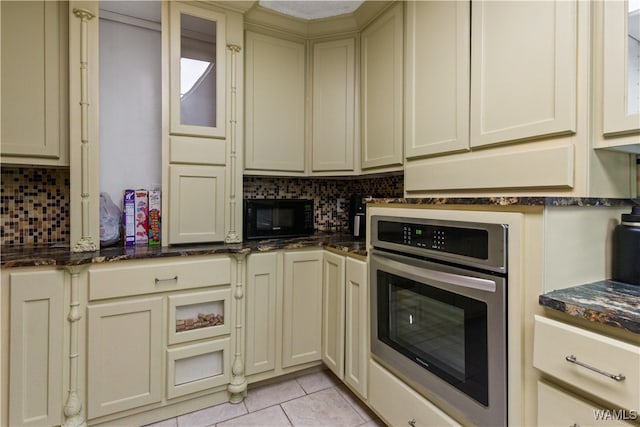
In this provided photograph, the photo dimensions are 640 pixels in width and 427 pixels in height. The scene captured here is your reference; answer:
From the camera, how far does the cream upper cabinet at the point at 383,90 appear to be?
1.76m

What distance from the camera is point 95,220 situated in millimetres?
1608

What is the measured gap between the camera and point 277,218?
2102 mm

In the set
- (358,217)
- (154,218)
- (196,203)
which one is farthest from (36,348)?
(358,217)

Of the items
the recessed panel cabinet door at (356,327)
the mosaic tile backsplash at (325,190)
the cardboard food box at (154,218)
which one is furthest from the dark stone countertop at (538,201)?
the cardboard food box at (154,218)

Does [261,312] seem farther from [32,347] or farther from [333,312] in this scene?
[32,347]

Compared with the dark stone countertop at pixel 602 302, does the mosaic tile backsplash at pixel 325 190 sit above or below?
above

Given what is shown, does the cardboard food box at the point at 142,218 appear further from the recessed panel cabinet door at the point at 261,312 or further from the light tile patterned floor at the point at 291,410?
the light tile patterned floor at the point at 291,410

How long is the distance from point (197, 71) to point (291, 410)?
2018 mm

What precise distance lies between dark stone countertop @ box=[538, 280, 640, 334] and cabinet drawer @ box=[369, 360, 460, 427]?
608 mm

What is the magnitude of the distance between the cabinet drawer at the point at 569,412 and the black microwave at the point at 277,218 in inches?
61.0

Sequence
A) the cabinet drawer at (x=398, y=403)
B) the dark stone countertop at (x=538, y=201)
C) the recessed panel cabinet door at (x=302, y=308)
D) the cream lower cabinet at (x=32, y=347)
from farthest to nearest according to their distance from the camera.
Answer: the recessed panel cabinet door at (x=302, y=308), the cream lower cabinet at (x=32, y=347), the cabinet drawer at (x=398, y=403), the dark stone countertop at (x=538, y=201)

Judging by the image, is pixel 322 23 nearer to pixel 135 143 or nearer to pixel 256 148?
pixel 256 148

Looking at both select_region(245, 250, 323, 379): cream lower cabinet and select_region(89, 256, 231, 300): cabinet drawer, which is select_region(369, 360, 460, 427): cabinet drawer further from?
select_region(89, 256, 231, 300): cabinet drawer

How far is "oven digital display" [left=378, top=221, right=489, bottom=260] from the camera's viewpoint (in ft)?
3.37
